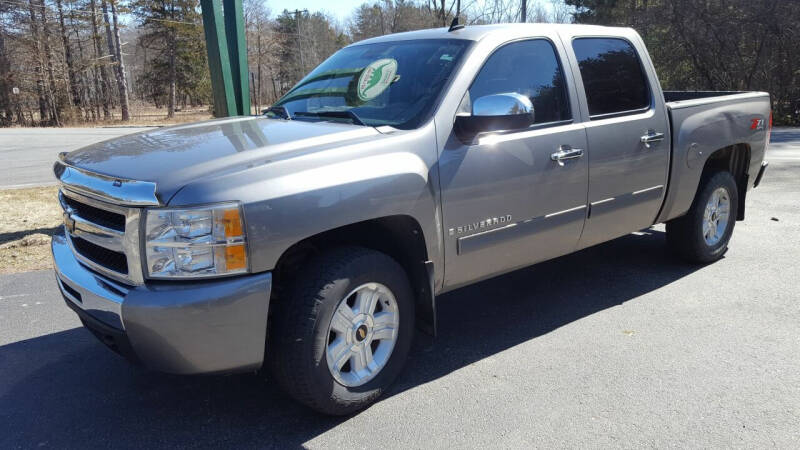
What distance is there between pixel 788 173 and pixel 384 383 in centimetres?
935

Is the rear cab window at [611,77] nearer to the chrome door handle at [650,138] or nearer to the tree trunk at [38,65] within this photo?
the chrome door handle at [650,138]

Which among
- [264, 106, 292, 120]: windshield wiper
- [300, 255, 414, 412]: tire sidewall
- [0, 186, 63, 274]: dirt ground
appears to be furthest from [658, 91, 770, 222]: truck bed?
[0, 186, 63, 274]: dirt ground

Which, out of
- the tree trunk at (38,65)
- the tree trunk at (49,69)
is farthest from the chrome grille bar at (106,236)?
the tree trunk at (38,65)

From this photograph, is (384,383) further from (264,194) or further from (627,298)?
(627,298)

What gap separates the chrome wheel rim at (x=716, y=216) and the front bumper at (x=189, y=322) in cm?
403

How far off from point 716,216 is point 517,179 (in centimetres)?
273

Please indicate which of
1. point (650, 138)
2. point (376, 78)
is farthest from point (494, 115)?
point (650, 138)

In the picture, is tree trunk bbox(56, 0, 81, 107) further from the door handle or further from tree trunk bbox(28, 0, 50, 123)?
the door handle

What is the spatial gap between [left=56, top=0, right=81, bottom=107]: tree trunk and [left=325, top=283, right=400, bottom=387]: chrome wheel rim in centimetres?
4328

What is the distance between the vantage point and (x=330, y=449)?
2762 mm

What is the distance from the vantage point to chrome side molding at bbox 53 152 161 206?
97.2 inches

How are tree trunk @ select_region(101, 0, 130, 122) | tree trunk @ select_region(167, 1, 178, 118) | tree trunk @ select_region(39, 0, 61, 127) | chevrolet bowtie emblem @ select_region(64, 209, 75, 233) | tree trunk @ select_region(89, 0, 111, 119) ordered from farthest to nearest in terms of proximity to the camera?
tree trunk @ select_region(167, 1, 178, 118), tree trunk @ select_region(89, 0, 111, 119), tree trunk @ select_region(101, 0, 130, 122), tree trunk @ select_region(39, 0, 61, 127), chevrolet bowtie emblem @ select_region(64, 209, 75, 233)

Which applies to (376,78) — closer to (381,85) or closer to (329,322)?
(381,85)

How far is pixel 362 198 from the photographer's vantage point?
111 inches
